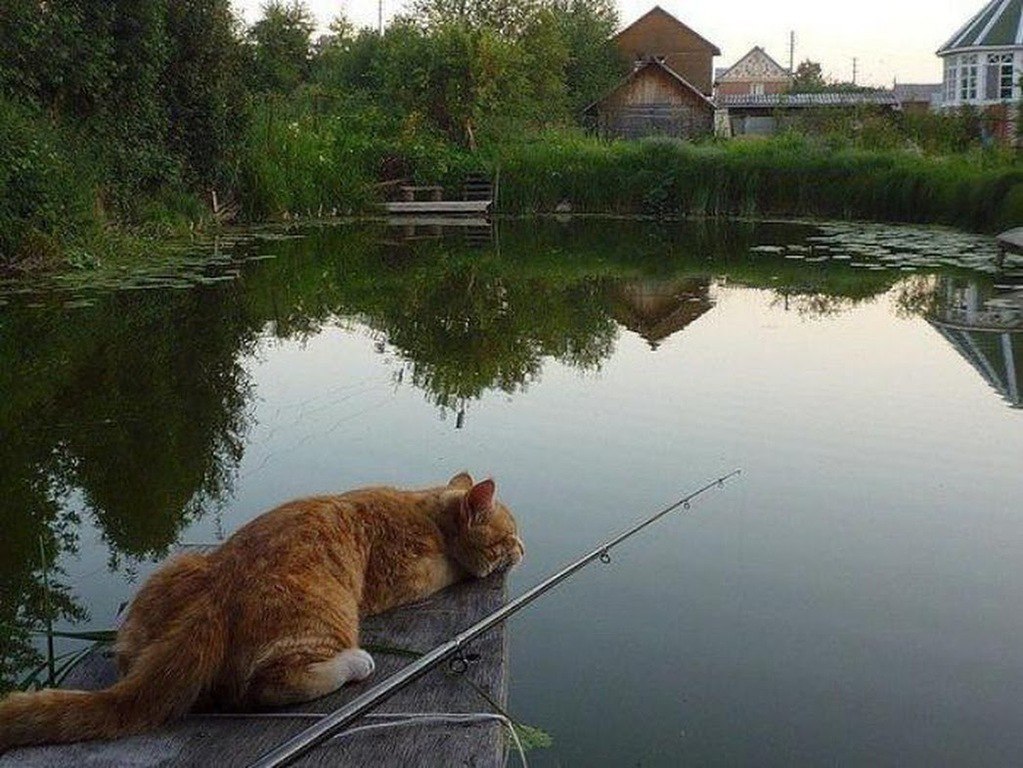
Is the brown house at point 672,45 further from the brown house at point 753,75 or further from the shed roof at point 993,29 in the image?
the brown house at point 753,75

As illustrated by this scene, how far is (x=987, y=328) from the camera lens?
9.95 m

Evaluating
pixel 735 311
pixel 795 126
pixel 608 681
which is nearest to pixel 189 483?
pixel 608 681

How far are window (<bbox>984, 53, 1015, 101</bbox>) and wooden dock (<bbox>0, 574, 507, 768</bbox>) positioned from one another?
51748mm

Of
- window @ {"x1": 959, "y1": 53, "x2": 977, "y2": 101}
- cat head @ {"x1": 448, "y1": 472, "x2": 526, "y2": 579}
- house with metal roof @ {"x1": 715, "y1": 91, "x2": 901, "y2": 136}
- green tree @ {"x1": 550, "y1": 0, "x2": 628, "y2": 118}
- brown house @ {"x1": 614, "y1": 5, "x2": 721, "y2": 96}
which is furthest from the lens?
brown house @ {"x1": 614, "y1": 5, "x2": 721, "y2": 96}

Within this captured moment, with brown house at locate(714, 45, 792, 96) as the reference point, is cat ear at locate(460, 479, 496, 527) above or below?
below

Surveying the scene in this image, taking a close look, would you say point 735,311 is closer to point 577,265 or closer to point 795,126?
point 577,265

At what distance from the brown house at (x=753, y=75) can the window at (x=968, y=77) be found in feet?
102

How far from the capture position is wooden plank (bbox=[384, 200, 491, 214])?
26.2m

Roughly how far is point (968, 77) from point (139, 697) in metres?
54.8

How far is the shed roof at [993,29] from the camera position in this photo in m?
49.4

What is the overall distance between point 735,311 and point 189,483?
23.5ft

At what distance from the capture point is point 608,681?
3.37 meters

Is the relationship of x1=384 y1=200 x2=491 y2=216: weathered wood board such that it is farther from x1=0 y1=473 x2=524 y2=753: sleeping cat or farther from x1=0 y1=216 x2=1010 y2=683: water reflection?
x1=0 y1=473 x2=524 y2=753: sleeping cat

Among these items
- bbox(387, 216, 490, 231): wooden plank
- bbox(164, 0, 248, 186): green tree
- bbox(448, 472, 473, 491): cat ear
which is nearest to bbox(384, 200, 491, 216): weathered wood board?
bbox(387, 216, 490, 231): wooden plank
